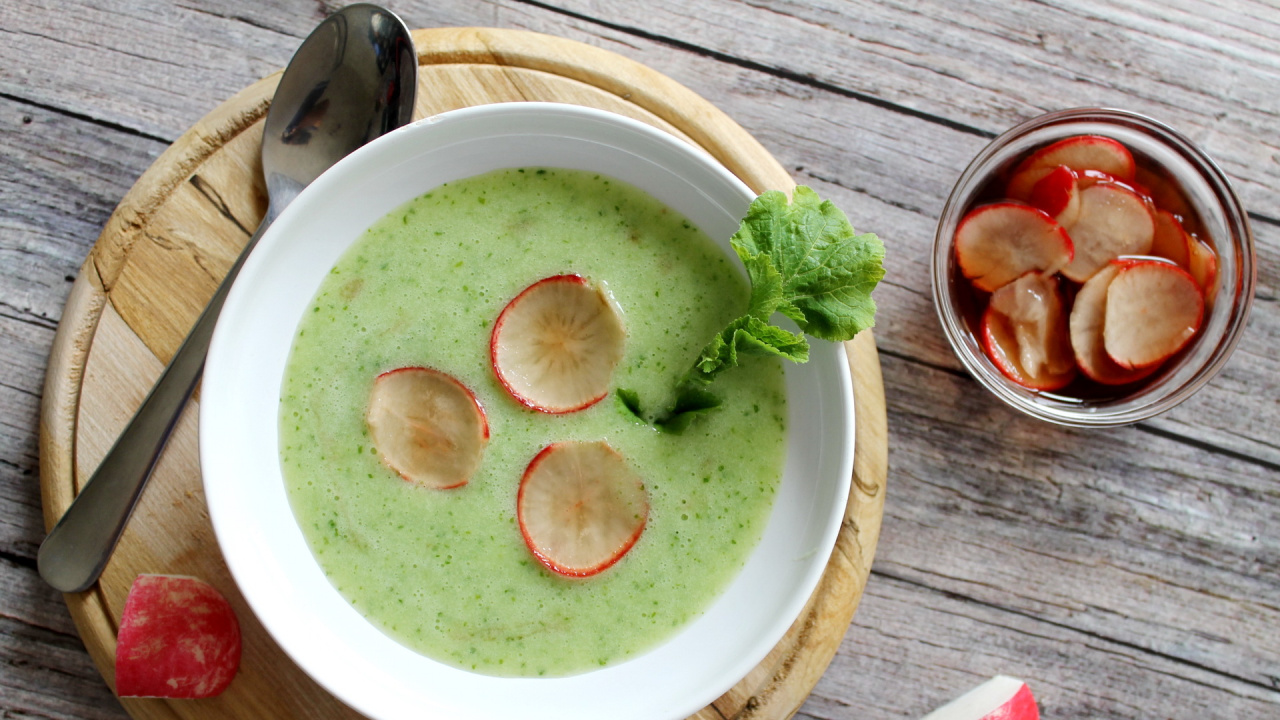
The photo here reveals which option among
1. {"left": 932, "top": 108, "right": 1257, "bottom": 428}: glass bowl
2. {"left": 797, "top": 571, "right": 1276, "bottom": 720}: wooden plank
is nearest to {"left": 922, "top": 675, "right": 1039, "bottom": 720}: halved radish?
{"left": 797, "top": 571, "right": 1276, "bottom": 720}: wooden plank

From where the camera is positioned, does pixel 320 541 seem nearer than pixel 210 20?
Yes

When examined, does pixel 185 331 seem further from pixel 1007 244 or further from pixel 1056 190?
pixel 1056 190

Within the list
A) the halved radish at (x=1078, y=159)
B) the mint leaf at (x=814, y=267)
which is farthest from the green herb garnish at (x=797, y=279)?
the halved radish at (x=1078, y=159)

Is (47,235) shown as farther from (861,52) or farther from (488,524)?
(861,52)

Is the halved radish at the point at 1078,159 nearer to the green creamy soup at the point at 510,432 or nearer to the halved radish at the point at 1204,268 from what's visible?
the halved radish at the point at 1204,268

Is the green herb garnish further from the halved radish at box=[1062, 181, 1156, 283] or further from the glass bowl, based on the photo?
the halved radish at box=[1062, 181, 1156, 283]

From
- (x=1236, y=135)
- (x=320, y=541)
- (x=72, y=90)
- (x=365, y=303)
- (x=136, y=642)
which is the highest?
(x=1236, y=135)

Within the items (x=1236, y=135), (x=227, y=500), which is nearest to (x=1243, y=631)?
(x=1236, y=135)
